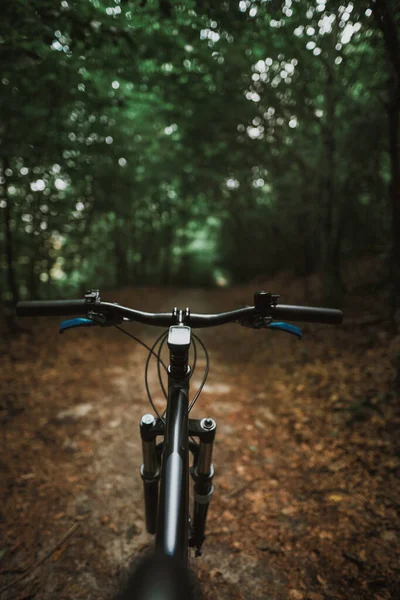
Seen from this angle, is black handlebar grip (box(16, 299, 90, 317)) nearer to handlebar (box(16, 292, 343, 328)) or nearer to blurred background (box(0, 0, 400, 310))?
handlebar (box(16, 292, 343, 328))

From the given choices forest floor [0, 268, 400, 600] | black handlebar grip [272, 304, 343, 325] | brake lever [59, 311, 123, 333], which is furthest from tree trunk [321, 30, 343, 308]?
brake lever [59, 311, 123, 333]

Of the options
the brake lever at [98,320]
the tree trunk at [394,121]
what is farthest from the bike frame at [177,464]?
the tree trunk at [394,121]

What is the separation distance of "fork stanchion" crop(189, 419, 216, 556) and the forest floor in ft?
1.32

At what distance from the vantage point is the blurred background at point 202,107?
3859mm

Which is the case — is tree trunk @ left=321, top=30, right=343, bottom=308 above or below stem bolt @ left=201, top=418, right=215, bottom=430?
above

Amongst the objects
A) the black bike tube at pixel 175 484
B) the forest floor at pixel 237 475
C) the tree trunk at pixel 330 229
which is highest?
the tree trunk at pixel 330 229

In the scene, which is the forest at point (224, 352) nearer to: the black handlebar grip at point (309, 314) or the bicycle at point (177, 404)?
the bicycle at point (177, 404)

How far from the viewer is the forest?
2.36m

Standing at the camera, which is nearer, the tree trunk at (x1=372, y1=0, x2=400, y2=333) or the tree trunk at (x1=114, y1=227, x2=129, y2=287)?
the tree trunk at (x1=372, y1=0, x2=400, y2=333)

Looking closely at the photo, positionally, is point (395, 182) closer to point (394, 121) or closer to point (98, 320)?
point (394, 121)

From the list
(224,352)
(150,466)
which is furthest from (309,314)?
(224,352)

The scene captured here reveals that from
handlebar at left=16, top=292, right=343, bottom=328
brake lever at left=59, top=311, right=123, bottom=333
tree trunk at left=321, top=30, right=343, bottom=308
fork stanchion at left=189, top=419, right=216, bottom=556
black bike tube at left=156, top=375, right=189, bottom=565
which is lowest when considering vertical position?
fork stanchion at left=189, top=419, right=216, bottom=556

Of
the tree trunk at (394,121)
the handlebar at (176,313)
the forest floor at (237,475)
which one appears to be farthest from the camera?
the tree trunk at (394,121)

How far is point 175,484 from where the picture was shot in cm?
120
